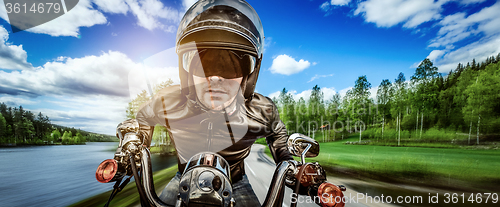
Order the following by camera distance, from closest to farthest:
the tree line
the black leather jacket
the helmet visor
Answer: the helmet visor, the black leather jacket, the tree line

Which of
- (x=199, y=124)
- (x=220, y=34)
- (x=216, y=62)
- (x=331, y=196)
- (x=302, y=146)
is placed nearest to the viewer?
(x=331, y=196)

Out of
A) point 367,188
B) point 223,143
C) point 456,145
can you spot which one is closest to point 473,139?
point 456,145

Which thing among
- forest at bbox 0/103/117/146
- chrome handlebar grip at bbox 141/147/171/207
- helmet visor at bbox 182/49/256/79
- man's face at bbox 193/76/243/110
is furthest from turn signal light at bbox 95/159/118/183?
forest at bbox 0/103/117/146

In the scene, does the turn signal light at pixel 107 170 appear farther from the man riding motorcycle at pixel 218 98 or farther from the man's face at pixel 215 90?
the man's face at pixel 215 90

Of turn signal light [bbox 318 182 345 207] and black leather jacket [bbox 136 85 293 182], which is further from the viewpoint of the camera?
black leather jacket [bbox 136 85 293 182]

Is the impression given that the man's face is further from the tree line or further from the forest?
the forest

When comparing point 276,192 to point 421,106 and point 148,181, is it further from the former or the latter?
Answer: point 421,106

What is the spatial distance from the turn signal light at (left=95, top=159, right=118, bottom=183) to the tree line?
20201mm

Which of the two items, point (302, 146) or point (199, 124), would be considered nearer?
point (302, 146)

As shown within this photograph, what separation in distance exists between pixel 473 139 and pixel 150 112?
39641 mm

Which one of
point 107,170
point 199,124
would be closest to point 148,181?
point 107,170

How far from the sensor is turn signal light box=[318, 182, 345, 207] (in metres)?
1.15

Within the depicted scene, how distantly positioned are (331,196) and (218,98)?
3.52 feet

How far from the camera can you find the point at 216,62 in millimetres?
1438
